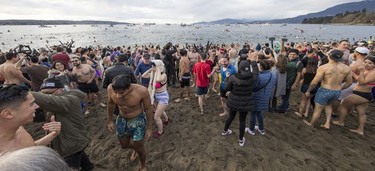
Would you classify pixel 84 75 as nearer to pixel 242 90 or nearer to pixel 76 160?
pixel 76 160

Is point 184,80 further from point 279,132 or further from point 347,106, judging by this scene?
point 347,106

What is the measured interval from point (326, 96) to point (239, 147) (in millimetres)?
2454

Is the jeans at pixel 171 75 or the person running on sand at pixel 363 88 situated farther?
the jeans at pixel 171 75

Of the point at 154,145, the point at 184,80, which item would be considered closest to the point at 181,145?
the point at 154,145

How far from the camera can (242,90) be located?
Answer: 13.7ft

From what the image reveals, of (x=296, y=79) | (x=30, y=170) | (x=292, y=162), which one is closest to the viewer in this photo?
(x=30, y=170)

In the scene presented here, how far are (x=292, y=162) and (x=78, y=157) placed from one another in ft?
12.5

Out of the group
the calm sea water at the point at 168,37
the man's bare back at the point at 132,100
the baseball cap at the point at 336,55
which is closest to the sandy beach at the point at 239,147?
the man's bare back at the point at 132,100

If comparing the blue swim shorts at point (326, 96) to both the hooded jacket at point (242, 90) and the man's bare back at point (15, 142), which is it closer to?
the hooded jacket at point (242, 90)

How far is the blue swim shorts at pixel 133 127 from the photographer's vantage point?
355 cm

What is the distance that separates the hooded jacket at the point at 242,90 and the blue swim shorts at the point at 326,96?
2004 mm

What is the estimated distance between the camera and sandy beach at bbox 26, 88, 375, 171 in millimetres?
4105

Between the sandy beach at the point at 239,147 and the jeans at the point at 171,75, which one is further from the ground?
the jeans at the point at 171,75

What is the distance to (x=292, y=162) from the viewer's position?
409 centimetres
